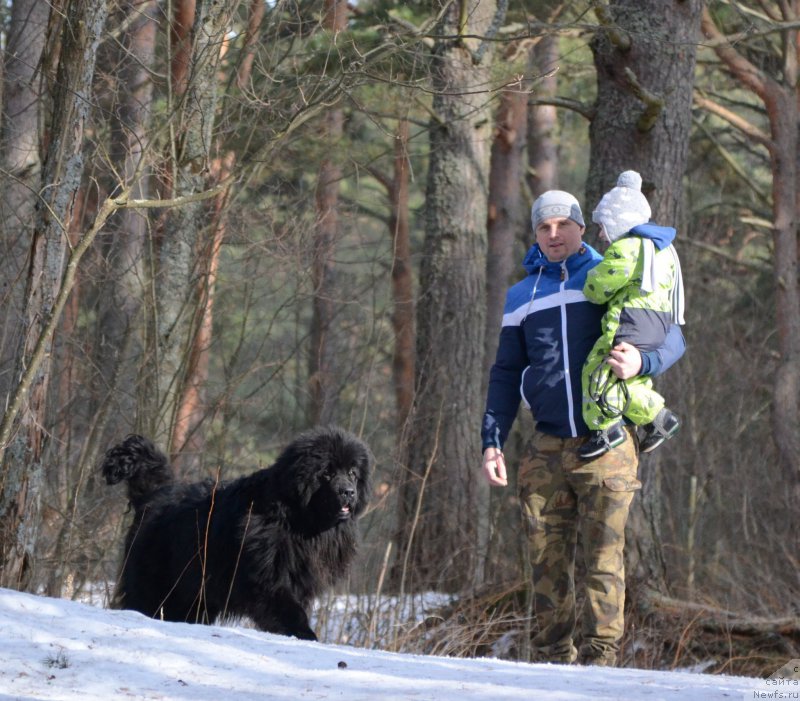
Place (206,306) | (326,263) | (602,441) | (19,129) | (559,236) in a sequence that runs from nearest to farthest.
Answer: (602,441) < (559,236) < (206,306) < (19,129) < (326,263)

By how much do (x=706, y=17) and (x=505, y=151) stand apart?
372cm

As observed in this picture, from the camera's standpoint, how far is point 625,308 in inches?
193

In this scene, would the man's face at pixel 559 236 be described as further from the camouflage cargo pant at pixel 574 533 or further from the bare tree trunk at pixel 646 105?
the bare tree trunk at pixel 646 105

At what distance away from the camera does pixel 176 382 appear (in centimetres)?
794

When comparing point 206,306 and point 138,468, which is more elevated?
point 206,306

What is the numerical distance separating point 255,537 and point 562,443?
1974 millimetres

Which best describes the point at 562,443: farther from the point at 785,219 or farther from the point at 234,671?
the point at 785,219

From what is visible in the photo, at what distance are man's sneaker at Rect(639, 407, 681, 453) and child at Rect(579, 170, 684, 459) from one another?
0.07 metres

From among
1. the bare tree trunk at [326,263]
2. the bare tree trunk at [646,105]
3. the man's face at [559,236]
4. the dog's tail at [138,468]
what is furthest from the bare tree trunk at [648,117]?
the dog's tail at [138,468]

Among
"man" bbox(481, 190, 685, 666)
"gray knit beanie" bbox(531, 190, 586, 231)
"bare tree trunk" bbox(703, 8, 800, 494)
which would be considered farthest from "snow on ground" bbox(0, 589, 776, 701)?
"bare tree trunk" bbox(703, 8, 800, 494)

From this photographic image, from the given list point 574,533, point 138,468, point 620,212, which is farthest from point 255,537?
point 620,212

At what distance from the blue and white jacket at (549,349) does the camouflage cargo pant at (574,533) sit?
18 centimetres

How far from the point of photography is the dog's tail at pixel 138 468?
652 centimetres

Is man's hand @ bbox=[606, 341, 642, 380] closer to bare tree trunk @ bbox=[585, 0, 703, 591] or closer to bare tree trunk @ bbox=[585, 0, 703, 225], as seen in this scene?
bare tree trunk @ bbox=[585, 0, 703, 591]
